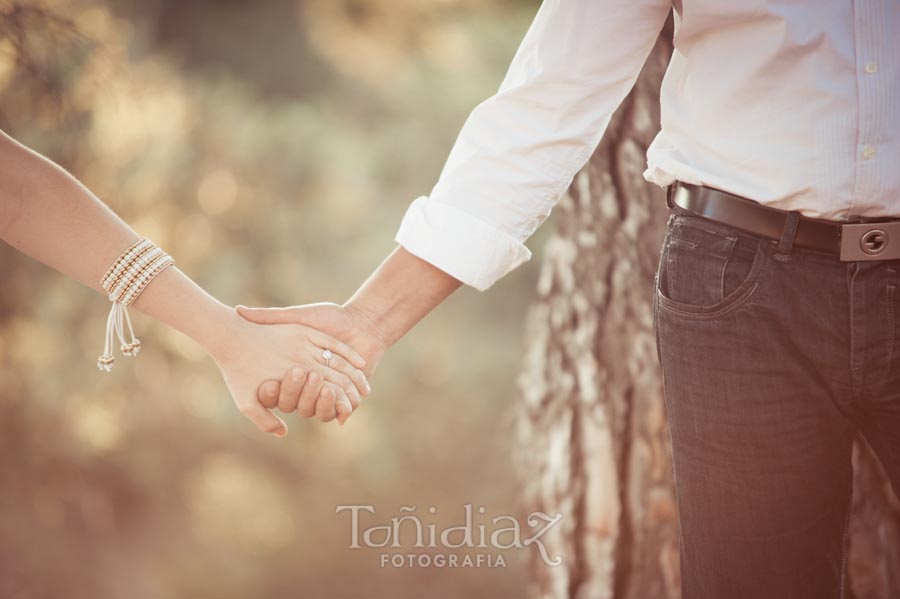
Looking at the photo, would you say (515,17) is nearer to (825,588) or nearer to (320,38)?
(320,38)

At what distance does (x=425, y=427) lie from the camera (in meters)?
5.31

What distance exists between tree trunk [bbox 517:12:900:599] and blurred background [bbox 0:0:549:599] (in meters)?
2.42

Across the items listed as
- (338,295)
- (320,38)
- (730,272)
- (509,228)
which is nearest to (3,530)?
(338,295)

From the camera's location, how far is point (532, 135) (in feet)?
3.75

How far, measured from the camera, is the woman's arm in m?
1.36

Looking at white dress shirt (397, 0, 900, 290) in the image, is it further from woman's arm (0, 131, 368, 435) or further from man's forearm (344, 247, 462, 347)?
woman's arm (0, 131, 368, 435)

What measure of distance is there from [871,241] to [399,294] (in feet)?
2.14

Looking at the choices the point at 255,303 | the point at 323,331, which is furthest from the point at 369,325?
the point at 255,303

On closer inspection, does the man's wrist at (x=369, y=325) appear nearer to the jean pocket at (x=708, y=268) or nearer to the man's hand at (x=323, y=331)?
the man's hand at (x=323, y=331)

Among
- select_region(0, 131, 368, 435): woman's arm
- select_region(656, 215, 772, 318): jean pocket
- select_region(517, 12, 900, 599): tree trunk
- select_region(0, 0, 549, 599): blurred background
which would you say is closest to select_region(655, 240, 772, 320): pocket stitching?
select_region(656, 215, 772, 318): jean pocket

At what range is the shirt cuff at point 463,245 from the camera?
1.16 metres

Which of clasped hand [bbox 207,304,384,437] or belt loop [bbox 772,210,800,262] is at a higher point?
clasped hand [bbox 207,304,384,437]

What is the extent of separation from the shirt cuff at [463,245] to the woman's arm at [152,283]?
0.34 metres

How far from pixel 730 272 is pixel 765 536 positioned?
12.2 inches
